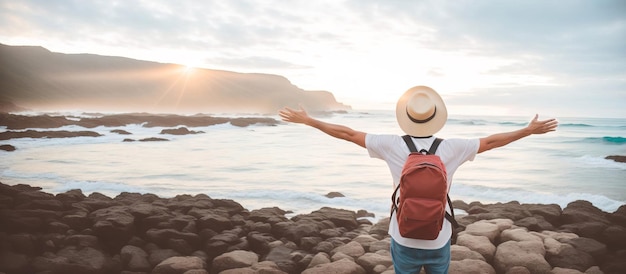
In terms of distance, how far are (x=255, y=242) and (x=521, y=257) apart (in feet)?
11.0

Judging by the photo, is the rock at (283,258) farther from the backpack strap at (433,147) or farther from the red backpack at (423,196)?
the backpack strap at (433,147)

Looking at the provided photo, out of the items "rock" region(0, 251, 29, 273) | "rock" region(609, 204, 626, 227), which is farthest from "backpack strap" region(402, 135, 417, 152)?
"rock" region(609, 204, 626, 227)

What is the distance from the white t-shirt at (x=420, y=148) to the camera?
8.09 ft

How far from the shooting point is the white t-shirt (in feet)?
8.09

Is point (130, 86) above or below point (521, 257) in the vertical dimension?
above

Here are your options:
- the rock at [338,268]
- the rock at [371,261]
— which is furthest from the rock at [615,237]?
the rock at [338,268]

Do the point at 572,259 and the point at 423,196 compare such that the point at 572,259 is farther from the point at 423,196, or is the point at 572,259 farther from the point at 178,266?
the point at 178,266

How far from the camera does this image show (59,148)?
20.7 m

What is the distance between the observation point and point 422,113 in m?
2.48

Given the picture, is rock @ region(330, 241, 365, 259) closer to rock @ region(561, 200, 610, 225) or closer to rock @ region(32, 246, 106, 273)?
rock @ region(32, 246, 106, 273)

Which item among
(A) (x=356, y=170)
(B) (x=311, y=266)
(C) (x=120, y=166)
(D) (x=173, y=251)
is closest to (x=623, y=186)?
(A) (x=356, y=170)

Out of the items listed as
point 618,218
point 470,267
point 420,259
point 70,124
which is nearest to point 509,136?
point 420,259

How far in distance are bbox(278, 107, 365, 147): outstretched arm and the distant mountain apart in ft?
340

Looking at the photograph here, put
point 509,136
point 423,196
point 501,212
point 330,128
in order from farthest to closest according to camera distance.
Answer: point 501,212 < point 330,128 < point 509,136 < point 423,196
